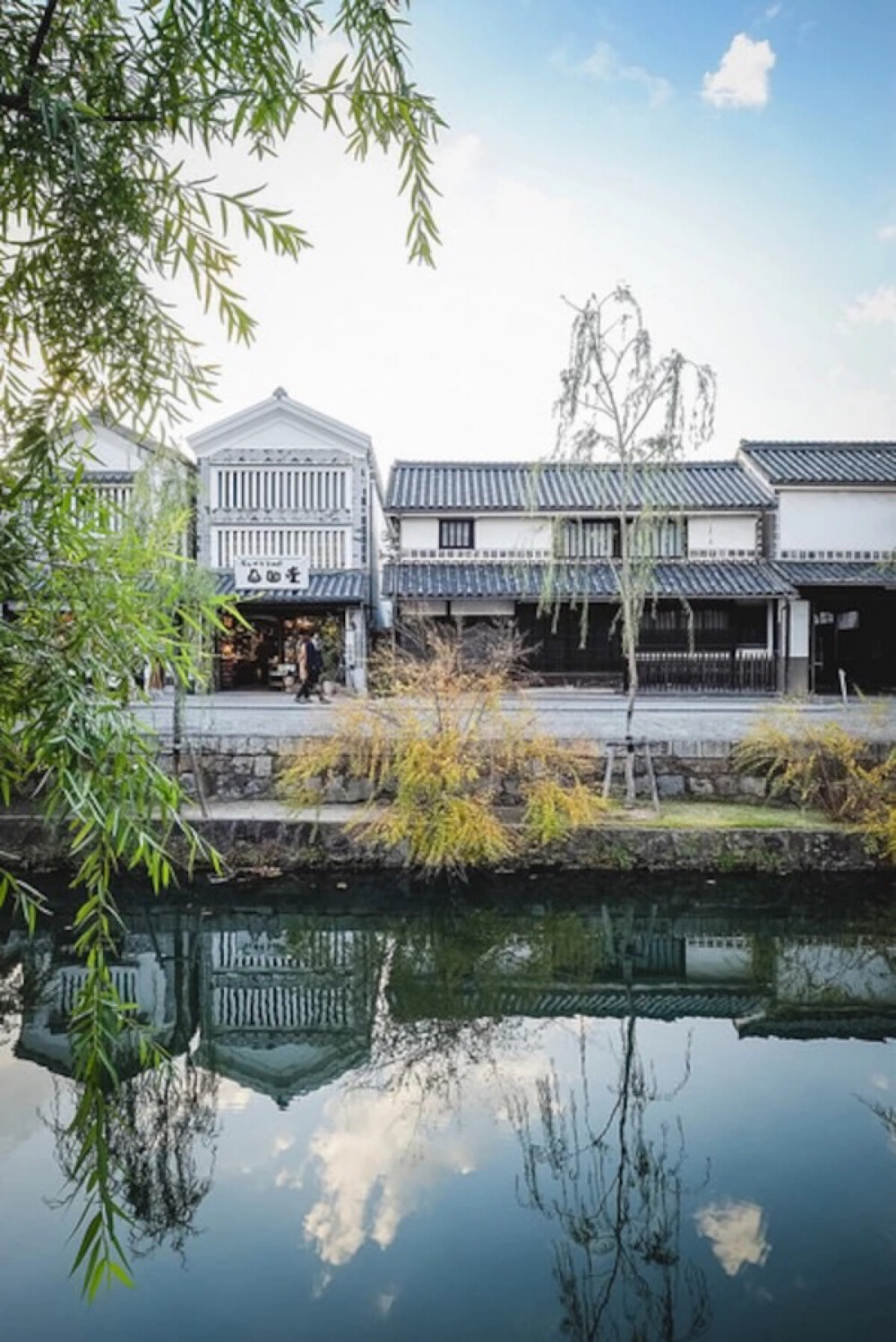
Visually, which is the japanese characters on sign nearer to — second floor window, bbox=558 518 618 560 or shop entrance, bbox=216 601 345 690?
shop entrance, bbox=216 601 345 690

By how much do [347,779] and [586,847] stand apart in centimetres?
315

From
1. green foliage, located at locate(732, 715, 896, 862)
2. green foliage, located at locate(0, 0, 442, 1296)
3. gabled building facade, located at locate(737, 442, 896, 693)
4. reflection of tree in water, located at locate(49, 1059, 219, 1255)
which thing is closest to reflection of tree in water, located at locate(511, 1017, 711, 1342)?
reflection of tree in water, located at locate(49, 1059, 219, 1255)

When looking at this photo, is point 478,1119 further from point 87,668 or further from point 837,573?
point 837,573

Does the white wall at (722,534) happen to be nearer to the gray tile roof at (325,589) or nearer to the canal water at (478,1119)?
the gray tile roof at (325,589)

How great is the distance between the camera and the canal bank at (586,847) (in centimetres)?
884

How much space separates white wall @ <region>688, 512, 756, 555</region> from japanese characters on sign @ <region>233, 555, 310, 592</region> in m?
10.8

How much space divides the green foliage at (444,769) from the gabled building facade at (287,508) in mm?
11052

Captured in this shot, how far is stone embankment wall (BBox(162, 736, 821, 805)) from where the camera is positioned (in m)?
10.0

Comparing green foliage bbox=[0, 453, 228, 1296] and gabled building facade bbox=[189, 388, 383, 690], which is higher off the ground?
gabled building facade bbox=[189, 388, 383, 690]

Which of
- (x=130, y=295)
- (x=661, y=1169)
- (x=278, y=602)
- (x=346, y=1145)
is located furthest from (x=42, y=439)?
(x=278, y=602)

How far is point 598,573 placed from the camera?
805 inches

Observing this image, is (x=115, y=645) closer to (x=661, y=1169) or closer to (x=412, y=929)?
(x=661, y=1169)

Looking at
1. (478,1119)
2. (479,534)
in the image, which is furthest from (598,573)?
(478,1119)

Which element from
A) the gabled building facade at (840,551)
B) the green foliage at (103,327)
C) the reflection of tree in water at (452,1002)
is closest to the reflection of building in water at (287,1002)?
the reflection of tree in water at (452,1002)
